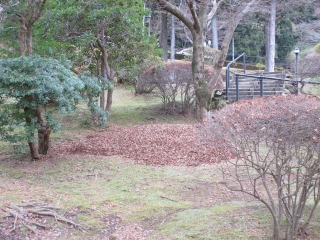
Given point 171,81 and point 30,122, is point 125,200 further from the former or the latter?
point 171,81

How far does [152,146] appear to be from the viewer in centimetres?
1027

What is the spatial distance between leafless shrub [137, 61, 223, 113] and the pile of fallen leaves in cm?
326

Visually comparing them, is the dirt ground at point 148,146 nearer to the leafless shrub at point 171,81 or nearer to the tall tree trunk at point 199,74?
the tall tree trunk at point 199,74

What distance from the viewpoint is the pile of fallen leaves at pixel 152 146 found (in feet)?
30.8

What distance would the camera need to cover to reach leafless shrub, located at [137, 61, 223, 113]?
14.7m

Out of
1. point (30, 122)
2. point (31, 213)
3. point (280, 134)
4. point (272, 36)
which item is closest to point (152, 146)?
point (30, 122)

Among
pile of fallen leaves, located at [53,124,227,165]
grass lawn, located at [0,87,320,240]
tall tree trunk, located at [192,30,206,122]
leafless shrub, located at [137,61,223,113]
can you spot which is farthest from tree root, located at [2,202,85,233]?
leafless shrub, located at [137,61,223,113]

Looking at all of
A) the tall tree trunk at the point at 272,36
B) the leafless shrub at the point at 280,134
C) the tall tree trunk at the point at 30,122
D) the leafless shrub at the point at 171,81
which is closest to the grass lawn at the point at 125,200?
the tall tree trunk at the point at 30,122

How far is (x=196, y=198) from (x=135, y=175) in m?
1.69

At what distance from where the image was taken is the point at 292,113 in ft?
14.2

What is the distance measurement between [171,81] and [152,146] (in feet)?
16.5

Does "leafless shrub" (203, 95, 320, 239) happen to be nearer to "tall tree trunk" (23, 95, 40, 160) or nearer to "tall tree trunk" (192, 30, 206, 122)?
"tall tree trunk" (23, 95, 40, 160)

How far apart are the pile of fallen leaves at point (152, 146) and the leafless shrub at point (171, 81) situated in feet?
10.7

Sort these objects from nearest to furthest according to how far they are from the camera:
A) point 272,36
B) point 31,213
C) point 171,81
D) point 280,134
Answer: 1. point 280,134
2. point 31,213
3. point 171,81
4. point 272,36
